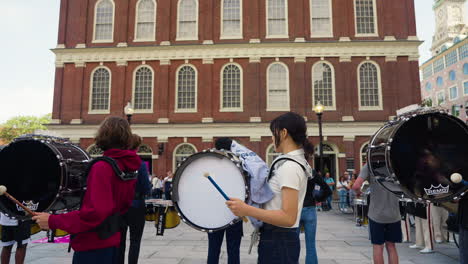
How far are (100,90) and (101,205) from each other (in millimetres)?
23280

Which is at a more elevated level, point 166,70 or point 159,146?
point 166,70

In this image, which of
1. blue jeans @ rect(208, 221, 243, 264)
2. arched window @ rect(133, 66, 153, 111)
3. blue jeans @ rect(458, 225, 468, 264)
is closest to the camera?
blue jeans @ rect(458, 225, 468, 264)

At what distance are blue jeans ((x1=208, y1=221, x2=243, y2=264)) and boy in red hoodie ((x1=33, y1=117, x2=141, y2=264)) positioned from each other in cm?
176

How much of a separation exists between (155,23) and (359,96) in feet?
50.0

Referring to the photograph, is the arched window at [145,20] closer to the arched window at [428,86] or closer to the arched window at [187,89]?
the arched window at [187,89]

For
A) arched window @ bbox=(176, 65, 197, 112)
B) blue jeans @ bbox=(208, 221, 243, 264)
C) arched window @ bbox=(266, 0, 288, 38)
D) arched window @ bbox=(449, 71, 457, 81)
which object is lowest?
blue jeans @ bbox=(208, 221, 243, 264)

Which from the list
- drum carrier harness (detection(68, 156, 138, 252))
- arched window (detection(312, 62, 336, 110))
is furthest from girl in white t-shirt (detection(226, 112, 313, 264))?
arched window (detection(312, 62, 336, 110))

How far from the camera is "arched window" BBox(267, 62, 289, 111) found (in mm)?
22611

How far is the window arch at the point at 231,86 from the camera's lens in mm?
22906

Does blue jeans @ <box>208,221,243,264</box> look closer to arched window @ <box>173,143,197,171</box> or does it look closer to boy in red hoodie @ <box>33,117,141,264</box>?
boy in red hoodie @ <box>33,117,141,264</box>

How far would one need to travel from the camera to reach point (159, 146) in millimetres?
22578

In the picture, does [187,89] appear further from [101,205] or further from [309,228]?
[101,205]

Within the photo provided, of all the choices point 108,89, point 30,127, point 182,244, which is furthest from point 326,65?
point 30,127

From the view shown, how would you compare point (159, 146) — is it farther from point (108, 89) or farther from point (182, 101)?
point (108, 89)
